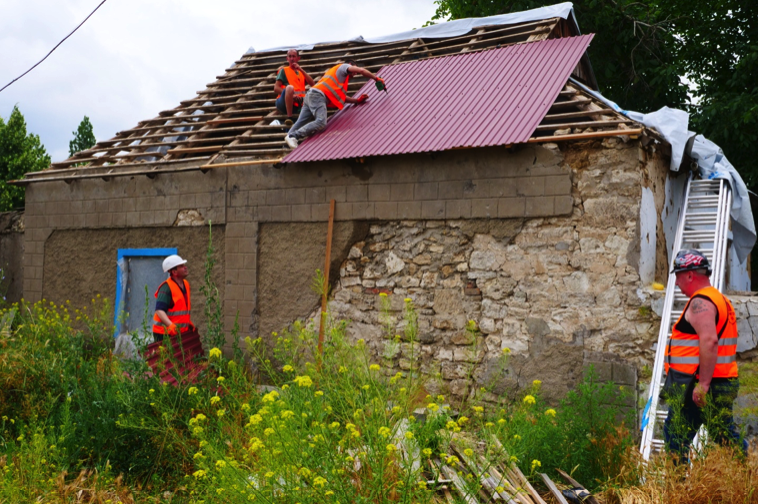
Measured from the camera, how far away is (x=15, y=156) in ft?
66.5

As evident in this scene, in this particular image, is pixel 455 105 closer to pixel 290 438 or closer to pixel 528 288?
pixel 528 288

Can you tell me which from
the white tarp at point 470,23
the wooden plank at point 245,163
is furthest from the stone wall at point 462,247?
the white tarp at point 470,23

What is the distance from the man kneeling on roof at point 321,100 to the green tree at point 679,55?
7.64 meters

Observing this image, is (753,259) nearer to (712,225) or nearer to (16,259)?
(712,225)

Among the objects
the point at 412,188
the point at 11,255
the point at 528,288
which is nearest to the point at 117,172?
the point at 11,255

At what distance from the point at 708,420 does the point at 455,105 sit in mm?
4925

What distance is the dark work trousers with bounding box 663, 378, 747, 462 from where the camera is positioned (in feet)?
14.2

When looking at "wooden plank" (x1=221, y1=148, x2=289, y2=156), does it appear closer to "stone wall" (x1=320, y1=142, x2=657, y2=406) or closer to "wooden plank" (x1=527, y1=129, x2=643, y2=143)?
"stone wall" (x1=320, y1=142, x2=657, y2=406)

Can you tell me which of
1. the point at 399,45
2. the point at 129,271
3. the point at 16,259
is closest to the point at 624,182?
the point at 399,45

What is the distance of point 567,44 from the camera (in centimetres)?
855

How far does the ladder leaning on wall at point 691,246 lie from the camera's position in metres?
5.45

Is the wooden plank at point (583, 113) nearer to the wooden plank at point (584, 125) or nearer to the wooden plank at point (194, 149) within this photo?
the wooden plank at point (584, 125)

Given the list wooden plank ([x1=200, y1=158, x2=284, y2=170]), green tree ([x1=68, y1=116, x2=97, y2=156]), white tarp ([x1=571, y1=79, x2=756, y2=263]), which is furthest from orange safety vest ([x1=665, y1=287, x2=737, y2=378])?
green tree ([x1=68, y1=116, x2=97, y2=156])

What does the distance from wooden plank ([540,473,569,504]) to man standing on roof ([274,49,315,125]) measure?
611 centimetres
